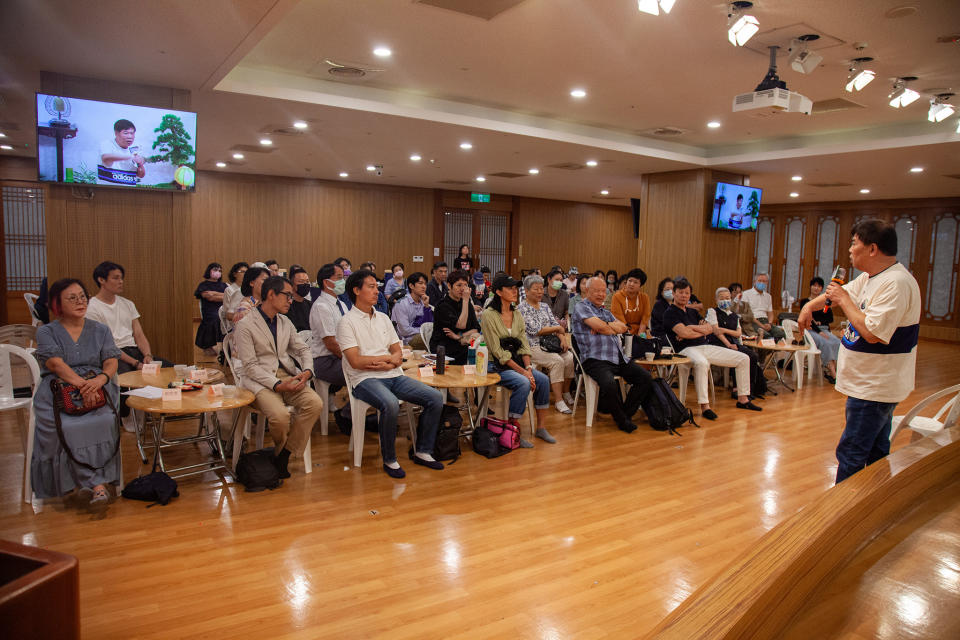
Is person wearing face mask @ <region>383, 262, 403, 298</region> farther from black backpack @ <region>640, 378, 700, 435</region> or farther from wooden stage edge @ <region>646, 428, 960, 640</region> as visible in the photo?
wooden stage edge @ <region>646, 428, 960, 640</region>

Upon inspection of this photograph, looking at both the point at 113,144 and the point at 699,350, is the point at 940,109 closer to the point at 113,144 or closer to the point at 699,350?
the point at 699,350

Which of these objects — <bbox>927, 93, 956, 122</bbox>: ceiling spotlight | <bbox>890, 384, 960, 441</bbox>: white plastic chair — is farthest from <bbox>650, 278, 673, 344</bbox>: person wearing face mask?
<bbox>927, 93, 956, 122</bbox>: ceiling spotlight

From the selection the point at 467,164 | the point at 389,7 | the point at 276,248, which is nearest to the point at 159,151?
the point at 389,7

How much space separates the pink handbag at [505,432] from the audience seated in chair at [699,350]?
8.19 feet

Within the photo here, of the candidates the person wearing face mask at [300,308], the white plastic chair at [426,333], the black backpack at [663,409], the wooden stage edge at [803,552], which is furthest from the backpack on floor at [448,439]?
the wooden stage edge at [803,552]

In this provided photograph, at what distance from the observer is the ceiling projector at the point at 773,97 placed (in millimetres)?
5445

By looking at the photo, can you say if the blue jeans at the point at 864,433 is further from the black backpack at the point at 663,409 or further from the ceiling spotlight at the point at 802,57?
the ceiling spotlight at the point at 802,57

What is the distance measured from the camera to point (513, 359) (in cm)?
545

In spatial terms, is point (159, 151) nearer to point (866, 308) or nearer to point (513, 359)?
point (513, 359)

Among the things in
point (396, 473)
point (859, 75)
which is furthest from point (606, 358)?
point (859, 75)

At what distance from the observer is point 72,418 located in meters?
3.66

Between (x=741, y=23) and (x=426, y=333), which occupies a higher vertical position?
(x=741, y=23)

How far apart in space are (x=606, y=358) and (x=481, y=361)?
1.70m

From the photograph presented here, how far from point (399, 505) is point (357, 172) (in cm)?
992
